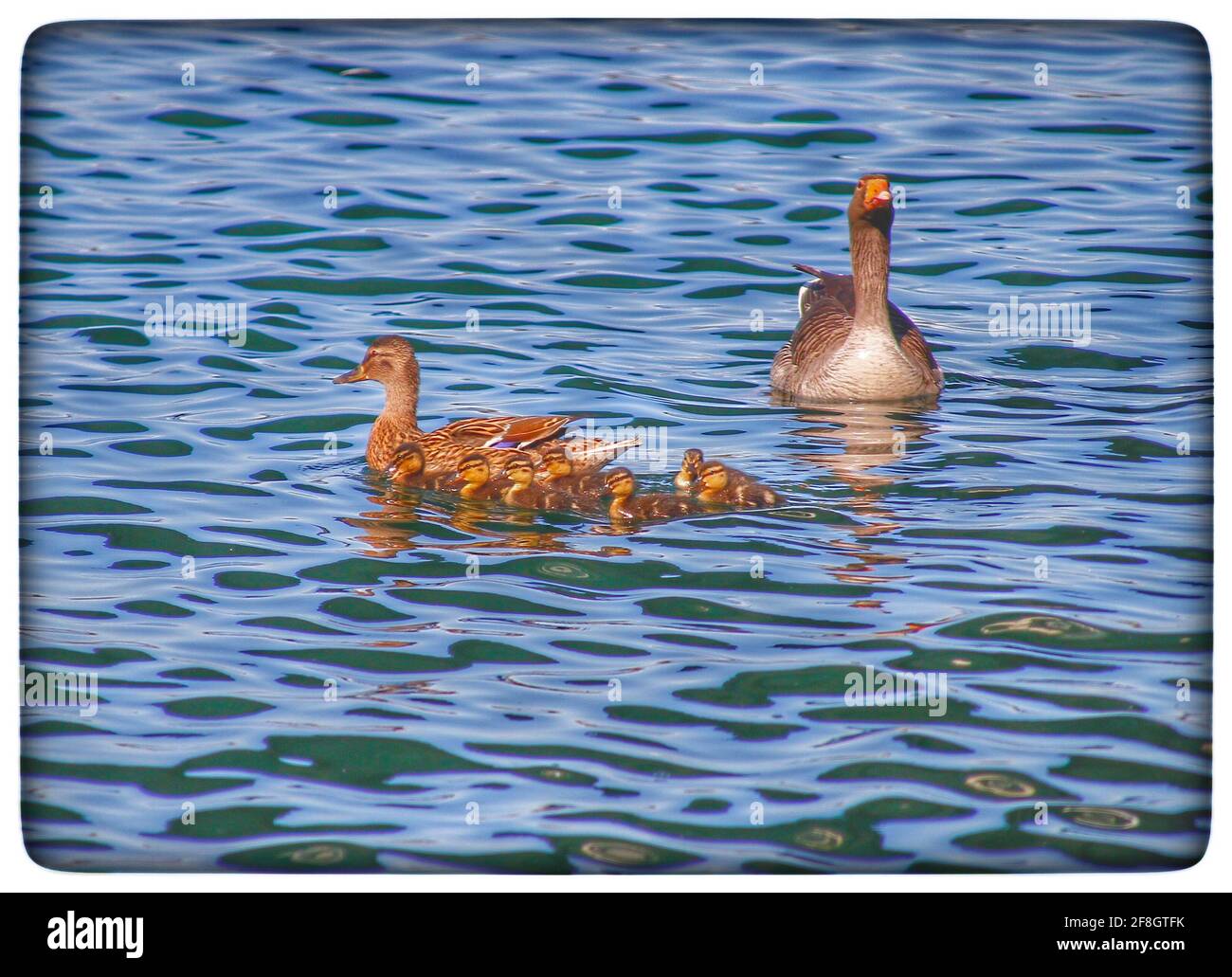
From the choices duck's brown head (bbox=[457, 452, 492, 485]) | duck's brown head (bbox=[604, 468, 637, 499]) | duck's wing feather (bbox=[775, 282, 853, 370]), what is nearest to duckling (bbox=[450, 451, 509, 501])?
duck's brown head (bbox=[457, 452, 492, 485])

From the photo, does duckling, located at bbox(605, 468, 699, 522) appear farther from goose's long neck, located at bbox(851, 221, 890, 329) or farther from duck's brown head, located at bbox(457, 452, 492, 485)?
goose's long neck, located at bbox(851, 221, 890, 329)

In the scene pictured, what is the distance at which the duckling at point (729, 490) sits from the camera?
26.6 ft

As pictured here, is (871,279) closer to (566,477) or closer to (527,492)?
(566,477)

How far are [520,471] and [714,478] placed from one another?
1009 millimetres

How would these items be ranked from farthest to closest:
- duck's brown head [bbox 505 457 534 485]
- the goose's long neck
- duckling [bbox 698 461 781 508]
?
the goose's long neck → duck's brown head [bbox 505 457 534 485] → duckling [bbox 698 461 781 508]

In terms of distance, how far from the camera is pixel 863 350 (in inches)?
386

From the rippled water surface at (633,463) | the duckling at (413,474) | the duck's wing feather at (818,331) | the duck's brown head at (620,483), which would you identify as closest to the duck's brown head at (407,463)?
the duckling at (413,474)

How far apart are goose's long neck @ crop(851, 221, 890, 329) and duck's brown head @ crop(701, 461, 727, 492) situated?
197 centimetres

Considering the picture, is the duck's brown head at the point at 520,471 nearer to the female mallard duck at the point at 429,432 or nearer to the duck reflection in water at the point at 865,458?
the female mallard duck at the point at 429,432

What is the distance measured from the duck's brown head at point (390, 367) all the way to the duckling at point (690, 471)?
64.6 inches

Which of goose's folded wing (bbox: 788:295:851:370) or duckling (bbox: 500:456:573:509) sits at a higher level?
goose's folded wing (bbox: 788:295:851:370)

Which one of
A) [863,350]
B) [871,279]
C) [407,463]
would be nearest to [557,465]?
[407,463]

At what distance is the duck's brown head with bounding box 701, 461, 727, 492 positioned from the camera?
320 inches
